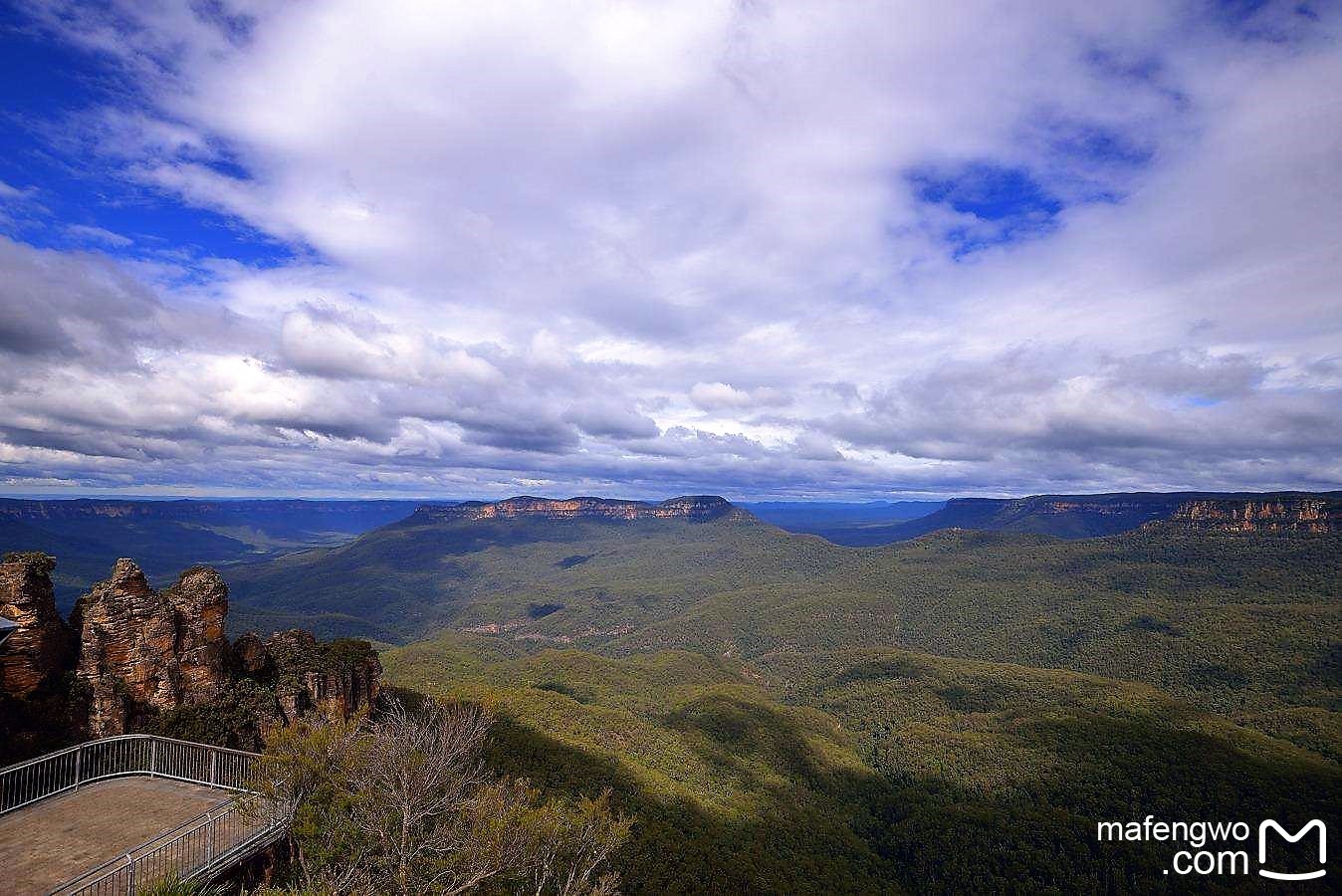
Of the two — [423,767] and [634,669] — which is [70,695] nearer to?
[423,767]

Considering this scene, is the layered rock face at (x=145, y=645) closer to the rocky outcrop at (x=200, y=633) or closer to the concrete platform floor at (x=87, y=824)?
the rocky outcrop at (x=200, y=633)

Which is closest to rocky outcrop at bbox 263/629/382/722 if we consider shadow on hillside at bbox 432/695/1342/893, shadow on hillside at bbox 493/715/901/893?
shadow on hillside at bbox 493/715/901/893

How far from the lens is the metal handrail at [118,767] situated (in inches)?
803

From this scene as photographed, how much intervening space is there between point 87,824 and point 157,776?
13.5 ft

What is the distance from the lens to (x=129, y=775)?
22.4 m

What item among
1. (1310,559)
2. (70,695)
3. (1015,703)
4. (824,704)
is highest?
(70,695)

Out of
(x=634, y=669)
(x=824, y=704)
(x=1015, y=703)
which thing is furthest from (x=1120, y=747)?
(x=634, y=669)

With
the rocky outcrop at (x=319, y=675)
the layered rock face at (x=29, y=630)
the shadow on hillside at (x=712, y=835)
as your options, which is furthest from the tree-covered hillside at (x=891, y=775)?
the layered rock face at (x=29, y=630)

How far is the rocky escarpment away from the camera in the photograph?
30.3m

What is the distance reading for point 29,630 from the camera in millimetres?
30625

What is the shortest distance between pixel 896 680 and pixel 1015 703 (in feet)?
98.5

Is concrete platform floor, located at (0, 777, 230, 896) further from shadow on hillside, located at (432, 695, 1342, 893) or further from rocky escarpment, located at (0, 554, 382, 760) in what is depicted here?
shadow on hillside, located at (432, 695, 1342, 893)

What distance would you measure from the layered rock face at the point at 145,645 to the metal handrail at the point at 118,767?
11526 millimetres

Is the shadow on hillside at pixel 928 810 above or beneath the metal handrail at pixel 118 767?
beneath
